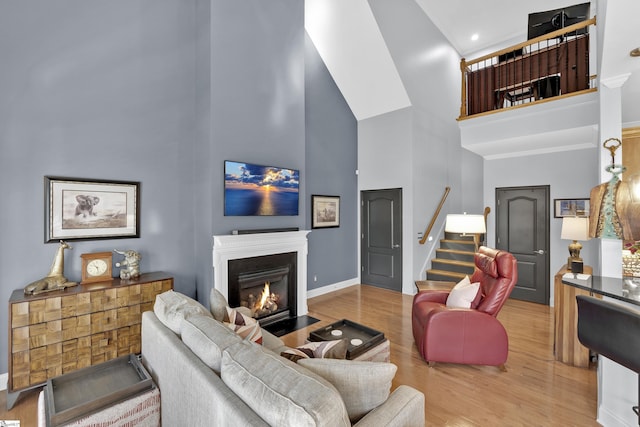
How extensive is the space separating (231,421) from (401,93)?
5.51m

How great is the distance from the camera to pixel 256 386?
43.3 inches

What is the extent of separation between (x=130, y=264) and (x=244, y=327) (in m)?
1.79

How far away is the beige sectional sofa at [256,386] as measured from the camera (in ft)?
3.28

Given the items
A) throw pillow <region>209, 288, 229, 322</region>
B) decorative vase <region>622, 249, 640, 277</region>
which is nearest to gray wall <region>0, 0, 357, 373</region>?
throw pillow <region>209, 288, 229, 322</region>

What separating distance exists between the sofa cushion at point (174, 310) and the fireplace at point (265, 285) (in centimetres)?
154

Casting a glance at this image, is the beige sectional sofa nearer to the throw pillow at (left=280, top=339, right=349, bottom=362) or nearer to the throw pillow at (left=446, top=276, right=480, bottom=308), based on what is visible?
the throw pillow at (left=280, top=339, right=349, bottom=362)

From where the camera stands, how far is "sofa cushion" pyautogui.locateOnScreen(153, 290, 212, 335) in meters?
1.81

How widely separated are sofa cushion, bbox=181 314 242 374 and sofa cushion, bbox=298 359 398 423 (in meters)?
0.45

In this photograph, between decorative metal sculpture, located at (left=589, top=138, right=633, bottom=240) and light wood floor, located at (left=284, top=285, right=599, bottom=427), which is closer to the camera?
decorative metal sculpture, located at (left=589, top=138, right=633, bottom=240)

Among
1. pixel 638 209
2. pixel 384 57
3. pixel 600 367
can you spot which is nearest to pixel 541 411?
pixel 600 367

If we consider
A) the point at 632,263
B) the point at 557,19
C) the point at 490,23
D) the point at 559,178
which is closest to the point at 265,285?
the point at 632,263

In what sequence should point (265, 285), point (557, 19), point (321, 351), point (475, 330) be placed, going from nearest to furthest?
point (321, 351), point (475, 330), point (265, 285), point (557, 19)

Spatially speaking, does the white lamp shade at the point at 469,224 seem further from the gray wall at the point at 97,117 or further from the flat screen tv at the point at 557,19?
the flat screen tv at the point at 557,19

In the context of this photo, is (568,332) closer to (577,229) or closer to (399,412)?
(577,229)
